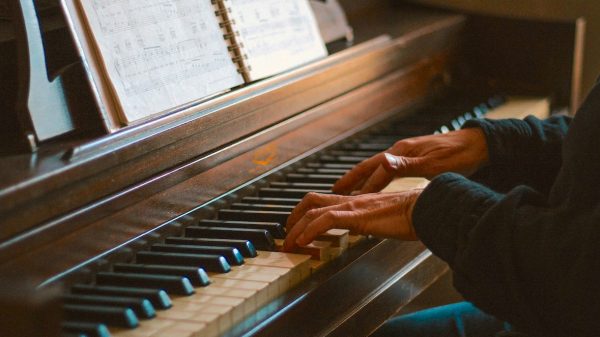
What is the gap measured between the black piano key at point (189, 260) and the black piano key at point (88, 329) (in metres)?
0.27

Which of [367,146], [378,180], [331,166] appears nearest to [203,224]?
[378,180]

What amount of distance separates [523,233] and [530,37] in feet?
6.25

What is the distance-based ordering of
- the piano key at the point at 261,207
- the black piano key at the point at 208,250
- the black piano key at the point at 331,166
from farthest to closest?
the black piano key at the point at 331,166 → the piano key at the point at 261,207 → the black piano key at the point at 208,250

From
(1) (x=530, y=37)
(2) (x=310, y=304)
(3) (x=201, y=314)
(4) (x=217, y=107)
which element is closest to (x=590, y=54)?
(1) (x=530, y=37)

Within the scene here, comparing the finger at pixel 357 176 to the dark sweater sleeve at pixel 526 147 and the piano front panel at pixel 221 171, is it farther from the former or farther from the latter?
the dark sweater sleeve at pixel 526 147

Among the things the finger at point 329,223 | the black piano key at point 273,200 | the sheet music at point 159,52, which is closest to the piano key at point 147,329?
the finger at point 329,223

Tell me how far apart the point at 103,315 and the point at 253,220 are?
516 mm

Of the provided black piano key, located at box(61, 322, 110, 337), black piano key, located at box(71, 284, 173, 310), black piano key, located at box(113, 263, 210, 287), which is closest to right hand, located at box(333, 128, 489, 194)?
black piano key, located at box(113, 263, 210, 287)

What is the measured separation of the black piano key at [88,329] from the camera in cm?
116

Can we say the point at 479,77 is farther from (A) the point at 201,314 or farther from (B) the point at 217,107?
(A) the point at 201,314

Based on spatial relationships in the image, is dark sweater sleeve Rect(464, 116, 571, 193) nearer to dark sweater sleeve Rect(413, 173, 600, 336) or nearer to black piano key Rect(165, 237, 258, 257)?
dark sweater sleeve Rect(413, 173, 600, 336)

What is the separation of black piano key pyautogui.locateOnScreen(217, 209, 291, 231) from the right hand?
242mm

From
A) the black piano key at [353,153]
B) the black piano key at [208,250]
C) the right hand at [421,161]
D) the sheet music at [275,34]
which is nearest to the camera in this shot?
the black piano key at [208,250]

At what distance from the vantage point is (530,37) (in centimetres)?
304
